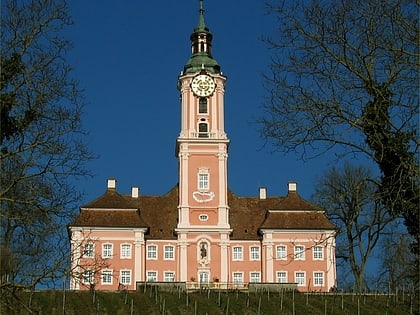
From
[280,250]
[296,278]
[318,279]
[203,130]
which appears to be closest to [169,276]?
[280,250]

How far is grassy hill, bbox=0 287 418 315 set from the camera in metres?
40.6

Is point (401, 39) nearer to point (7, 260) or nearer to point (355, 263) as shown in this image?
point (7, 260)

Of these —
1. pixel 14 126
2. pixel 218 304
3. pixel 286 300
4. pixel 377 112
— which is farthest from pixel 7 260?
pixel 286 300

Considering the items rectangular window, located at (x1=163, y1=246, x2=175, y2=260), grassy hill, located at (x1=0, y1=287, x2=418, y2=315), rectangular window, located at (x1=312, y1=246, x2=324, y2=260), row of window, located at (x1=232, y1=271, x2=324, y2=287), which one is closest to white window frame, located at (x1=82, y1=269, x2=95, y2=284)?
grassy hill, located at (x1=0, y1=287, x2=418, y2=315)

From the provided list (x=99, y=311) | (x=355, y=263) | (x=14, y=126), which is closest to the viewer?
(x=14, y=126)

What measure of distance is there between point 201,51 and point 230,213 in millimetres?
12582

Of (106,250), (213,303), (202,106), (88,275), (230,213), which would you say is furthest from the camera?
(230,213)

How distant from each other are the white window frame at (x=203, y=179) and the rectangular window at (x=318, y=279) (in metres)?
9.67

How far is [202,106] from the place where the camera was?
213 feet

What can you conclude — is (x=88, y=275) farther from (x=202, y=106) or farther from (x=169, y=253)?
(x=202, y=106)

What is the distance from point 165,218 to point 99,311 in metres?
24.7

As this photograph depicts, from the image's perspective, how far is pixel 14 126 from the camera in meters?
15.5

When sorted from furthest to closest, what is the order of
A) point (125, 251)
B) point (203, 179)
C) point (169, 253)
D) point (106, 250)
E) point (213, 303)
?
point (203, 179) → point (169, 253) → point (125, 251) → point (106, 250) → point (213, 303)

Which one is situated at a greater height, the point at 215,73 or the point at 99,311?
the point at 215,73
